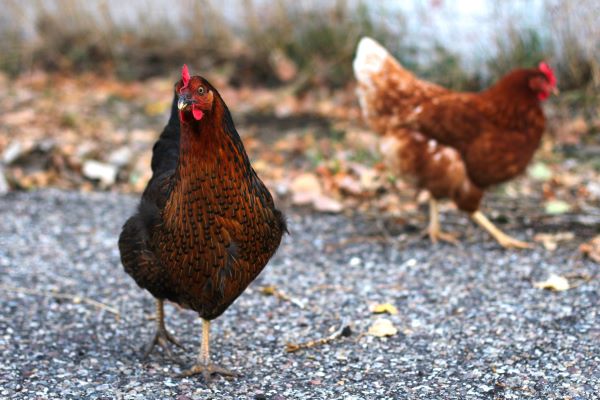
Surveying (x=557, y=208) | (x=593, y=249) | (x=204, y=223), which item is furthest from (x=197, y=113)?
(x=557, y=208)

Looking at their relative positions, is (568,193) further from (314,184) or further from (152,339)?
(152,339)

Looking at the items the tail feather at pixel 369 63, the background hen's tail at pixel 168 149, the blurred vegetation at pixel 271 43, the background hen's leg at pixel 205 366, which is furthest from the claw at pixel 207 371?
the blurred vegetation at pixel 271 43

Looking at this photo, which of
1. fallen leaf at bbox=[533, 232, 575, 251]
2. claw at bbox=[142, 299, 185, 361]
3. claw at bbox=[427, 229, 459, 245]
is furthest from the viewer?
claw at bbox=[427, 229, 459, 245]

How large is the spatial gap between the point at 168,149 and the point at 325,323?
3.82 ft

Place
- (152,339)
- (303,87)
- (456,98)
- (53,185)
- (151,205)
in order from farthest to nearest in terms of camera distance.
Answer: (303,87)
(53,185)
(456,98)
(152,339)
(151,205)

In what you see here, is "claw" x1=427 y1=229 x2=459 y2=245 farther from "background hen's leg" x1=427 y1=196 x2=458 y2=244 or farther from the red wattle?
the red wattle

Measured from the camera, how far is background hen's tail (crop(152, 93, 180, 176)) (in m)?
3.52

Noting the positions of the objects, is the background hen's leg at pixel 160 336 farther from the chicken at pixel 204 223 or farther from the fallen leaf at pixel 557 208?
the fallen leaf at pixel 557 208

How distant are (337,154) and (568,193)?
1815mm

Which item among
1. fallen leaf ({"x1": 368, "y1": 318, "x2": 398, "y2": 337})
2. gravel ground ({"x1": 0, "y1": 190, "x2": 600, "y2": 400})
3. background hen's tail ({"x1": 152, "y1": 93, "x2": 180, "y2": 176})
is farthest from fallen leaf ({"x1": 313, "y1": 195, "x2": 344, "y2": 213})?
background hen's tail ({"x1": 152, "y1": 93, "x2": 180, "y2": 176})

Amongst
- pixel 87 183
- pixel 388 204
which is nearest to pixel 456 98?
pixel 388 204

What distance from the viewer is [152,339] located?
140 inches

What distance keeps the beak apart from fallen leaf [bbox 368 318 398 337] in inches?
61.8

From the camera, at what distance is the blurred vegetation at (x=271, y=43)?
6418mm
